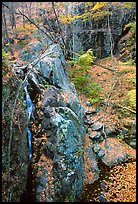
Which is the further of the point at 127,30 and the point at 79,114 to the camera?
the point at 127,30

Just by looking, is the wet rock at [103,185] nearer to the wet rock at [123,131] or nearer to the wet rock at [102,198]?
the wet rock at [102,198]

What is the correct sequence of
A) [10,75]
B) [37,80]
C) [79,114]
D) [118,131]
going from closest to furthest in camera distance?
[10,75] < [37,80] < [79,114] < [118,131]

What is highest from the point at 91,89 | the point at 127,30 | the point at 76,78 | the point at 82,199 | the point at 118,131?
the point at 127,30

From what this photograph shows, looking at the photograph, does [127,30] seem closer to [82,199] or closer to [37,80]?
[37,80]

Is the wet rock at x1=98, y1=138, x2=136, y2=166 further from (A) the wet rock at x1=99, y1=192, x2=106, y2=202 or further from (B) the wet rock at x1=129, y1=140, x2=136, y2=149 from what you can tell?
(A) the wet rock at x1=99, y1=192, x2=106, y2=202

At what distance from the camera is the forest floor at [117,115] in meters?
6.83

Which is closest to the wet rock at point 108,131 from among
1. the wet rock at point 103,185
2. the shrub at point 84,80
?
the shrub at point 84,80

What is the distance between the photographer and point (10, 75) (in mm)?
5906

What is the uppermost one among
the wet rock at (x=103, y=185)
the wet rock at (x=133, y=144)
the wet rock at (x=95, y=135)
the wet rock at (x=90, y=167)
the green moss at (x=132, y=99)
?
the green moss at (x=132, y=99)

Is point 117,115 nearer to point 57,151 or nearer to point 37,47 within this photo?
point 57,151

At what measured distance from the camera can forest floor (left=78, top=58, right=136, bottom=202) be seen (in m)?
6.83

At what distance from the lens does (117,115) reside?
10.2 metres

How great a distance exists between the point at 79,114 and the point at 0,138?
4546mm

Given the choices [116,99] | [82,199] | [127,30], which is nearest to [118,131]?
[116,99]
